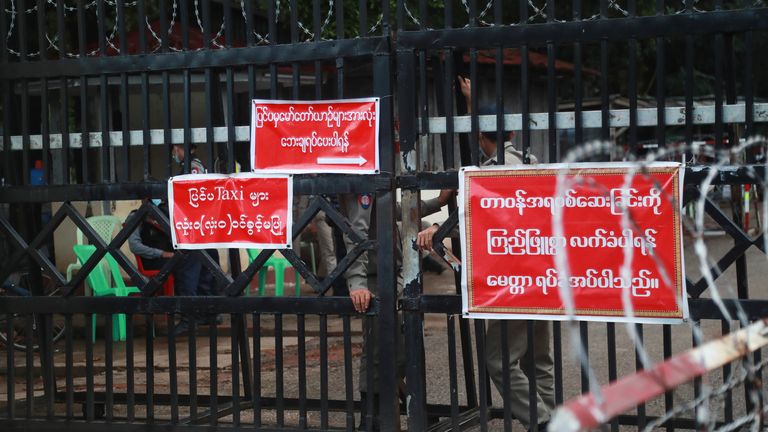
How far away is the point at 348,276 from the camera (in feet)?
19.6

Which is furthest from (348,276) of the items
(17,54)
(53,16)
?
(53,16)

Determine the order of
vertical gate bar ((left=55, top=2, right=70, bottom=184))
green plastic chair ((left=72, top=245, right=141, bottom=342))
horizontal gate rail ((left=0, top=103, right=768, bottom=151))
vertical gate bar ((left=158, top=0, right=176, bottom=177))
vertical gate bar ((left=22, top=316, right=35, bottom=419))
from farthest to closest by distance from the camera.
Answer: green plastic chair ((left=72, top=245, right=141, bottom=342)) < vertical gate bar ((left=22, top=316, right=35, bottom=419)) < vertical gate bar ((left=55, top=2, right=70, bottom=184)) < vertical gate bar ((left=158, top=0, right=176, bottom=177)) < horizontal gate rail ((left=0, top=103, right=768, bottom=151))

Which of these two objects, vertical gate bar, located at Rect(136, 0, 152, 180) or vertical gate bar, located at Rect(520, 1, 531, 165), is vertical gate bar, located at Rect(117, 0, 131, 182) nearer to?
vertical gate bar, located at Rect(136, 0, 152, 180)

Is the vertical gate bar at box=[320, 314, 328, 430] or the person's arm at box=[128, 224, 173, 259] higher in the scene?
the vertical gate bar at box=[320, 314, 328, 430]

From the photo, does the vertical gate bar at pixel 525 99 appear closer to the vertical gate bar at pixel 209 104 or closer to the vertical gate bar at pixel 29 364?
the vertical gate bar at pixel 209 104

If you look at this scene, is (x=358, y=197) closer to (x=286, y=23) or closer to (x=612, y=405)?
(x=612, y=405)

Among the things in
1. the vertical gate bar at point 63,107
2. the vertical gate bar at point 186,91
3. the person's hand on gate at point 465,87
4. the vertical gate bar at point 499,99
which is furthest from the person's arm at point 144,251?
the vertical gate bar at point 499,99

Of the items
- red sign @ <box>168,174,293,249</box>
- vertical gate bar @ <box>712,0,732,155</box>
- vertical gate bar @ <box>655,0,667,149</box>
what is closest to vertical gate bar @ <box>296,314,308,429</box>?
red sign @ <box>168,174,293,249</box>

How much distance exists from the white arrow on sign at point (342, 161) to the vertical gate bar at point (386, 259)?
0.12 m

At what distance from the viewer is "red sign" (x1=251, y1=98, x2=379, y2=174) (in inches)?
221

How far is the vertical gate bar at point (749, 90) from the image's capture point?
484 cm

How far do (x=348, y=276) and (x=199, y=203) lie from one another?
96cm

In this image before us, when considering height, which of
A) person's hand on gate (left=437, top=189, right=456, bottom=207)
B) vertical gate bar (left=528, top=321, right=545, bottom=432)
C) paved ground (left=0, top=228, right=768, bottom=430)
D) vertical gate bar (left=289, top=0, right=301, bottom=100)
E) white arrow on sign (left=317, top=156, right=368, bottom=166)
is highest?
vertical gate bar (left=289, top=0, right=301, bottom=100)

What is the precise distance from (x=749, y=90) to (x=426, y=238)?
1.80m
